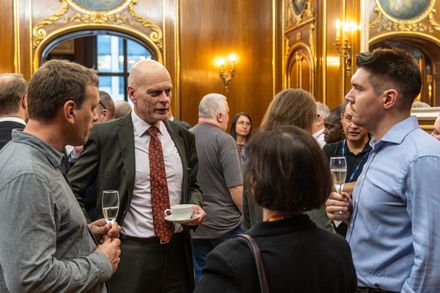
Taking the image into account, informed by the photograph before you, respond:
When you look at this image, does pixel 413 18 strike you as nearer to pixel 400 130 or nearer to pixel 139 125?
pixel 139 125

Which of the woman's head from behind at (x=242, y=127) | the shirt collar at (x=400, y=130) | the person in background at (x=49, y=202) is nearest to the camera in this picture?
the person in background at (x=49, y=202)

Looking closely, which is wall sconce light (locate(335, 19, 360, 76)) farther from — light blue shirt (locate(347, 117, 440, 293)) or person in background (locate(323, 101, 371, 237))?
light blue shirt (locate(347, 117, 440, 293))

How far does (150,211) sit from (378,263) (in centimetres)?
125

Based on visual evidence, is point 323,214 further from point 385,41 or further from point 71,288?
point 385,41

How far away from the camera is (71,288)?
1.82m

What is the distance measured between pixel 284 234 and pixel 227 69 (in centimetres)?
926

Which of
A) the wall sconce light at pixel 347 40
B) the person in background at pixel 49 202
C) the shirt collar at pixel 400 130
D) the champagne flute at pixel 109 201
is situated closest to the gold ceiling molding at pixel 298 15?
the wall sconce light at pixel 347 40

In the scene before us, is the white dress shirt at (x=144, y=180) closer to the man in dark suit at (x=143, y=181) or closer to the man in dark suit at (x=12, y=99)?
the man in dark suit at (x=143, y=181)

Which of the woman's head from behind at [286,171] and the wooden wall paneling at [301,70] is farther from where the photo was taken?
the wooden wall paneling at [301,70]

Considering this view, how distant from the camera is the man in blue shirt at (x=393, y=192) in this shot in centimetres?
189

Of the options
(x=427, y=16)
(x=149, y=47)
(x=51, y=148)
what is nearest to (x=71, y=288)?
(x=51, y=148)

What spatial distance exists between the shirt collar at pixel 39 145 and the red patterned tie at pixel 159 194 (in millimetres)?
1018

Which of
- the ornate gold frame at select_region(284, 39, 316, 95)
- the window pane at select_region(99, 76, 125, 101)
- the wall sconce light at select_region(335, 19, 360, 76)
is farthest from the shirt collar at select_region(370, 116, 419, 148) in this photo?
the window pane at select_region(99, 76, 125, 101)

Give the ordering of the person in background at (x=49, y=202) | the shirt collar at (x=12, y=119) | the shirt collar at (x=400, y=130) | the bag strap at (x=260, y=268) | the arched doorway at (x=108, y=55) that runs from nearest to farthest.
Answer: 1. the bag strap at (x=260, y=268)
2. the person in background at (x=49, y=202)
3. the shirt collar at (x=400, y=130)
4. the shirt collar at (x=12, y=119)
5. the arched doorway at (x=108, y=55)
